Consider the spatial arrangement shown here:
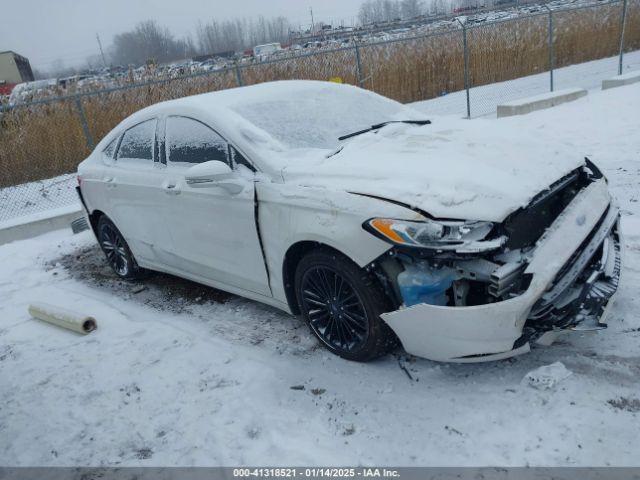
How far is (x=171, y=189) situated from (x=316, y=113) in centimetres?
125

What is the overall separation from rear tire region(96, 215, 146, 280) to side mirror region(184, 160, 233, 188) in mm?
1985

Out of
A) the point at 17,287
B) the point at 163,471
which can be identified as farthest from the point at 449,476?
the point at 17,287

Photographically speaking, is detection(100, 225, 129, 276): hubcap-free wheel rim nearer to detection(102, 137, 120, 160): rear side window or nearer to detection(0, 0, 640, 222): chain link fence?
detection(102, 137, 120, 160): rear side window

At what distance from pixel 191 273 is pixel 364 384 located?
190 centimetres

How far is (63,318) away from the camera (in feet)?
14.2

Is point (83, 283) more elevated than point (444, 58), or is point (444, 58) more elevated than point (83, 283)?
point (444, 58)

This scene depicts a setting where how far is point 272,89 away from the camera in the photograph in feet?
13.5

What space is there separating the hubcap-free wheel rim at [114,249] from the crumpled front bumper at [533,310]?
132 inches

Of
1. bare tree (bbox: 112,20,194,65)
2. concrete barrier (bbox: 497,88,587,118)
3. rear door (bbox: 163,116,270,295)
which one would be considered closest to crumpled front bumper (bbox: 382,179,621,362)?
rear door (bbox: 163,116,270,295)

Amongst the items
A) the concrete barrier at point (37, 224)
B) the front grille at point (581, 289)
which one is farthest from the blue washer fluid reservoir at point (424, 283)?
the concrete barrier at point (37, 224)

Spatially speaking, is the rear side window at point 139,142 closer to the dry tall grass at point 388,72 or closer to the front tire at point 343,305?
the front tire at point 343,305

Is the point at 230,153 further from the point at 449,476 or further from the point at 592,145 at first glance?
the point at 592,145

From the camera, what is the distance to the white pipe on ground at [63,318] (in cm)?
420

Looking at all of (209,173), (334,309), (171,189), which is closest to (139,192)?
(171,189)
